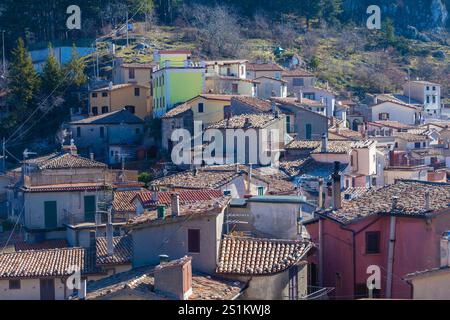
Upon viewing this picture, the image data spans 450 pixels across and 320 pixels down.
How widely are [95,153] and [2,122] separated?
629 cm

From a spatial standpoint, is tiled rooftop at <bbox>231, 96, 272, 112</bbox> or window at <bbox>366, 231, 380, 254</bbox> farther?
tiled rooftop at <bbox>231, 96, 272, 112</bbox>

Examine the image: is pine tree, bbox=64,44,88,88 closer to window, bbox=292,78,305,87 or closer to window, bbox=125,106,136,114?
window, bbox=125,106,136,114

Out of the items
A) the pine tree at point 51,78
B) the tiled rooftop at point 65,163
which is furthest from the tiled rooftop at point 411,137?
the tiled rooftop at point 65,163

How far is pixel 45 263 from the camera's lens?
78.9 ft

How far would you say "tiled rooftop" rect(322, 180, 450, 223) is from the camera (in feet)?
69.9

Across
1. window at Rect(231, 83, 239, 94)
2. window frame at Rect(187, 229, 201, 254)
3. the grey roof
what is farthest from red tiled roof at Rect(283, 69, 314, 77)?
window frame at Rect(187, 229, 201, 254)

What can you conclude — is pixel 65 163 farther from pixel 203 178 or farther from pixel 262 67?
pixel 262 67

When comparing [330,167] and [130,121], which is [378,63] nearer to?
[130,121]

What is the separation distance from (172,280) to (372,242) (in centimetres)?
645

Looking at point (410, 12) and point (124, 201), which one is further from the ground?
point (410, 12)

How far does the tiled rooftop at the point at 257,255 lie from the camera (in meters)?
18.5

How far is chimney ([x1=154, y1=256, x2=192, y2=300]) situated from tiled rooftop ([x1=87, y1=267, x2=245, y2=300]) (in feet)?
0.43

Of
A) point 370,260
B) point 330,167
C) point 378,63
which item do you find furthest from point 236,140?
point 378,63

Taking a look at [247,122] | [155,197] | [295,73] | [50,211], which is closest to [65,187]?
[50,211]
